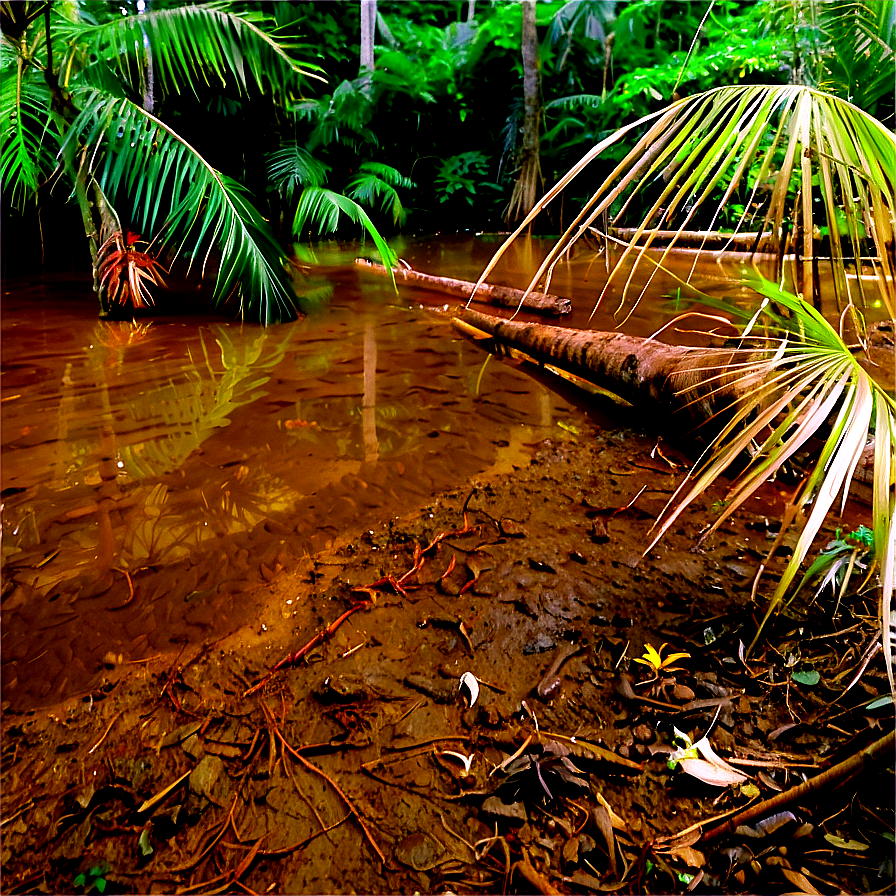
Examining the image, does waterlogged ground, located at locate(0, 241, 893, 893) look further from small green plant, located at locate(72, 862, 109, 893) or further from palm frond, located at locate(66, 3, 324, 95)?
palm frond, located at locate(66, 3, 324, 95)

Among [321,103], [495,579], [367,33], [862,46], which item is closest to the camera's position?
[495,579]

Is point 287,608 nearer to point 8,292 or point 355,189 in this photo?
point 8,292

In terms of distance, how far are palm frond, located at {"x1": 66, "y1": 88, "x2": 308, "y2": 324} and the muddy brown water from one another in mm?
354

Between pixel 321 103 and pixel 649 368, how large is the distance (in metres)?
9.37

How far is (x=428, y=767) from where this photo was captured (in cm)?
106

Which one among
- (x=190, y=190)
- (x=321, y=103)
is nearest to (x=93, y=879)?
(x=190, y=190)

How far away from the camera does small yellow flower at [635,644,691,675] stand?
48.4 inches

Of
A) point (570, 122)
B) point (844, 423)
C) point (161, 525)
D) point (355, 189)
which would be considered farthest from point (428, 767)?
point (570, 122)

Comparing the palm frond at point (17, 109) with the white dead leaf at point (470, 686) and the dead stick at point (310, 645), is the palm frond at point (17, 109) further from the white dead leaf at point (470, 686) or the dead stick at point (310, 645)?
the white dead leaf at point (470, 686)

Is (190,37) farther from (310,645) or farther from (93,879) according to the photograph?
(93,879)

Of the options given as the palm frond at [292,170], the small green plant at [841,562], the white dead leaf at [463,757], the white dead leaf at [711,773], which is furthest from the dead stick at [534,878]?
the palm frond at [292,170]

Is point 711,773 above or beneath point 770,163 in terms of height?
beneath

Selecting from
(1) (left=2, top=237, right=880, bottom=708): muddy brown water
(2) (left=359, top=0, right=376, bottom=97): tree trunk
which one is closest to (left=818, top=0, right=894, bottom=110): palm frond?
(1) (left=2, top=237, right=880, bottom=708): muddy brown water

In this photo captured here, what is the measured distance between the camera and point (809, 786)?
92cm
